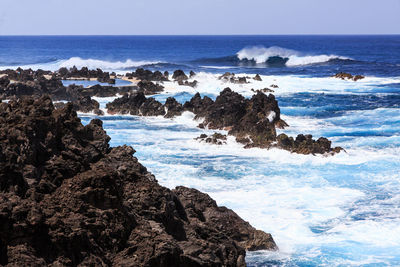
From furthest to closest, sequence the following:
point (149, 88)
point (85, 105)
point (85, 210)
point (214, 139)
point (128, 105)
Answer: point (149, 88) → point (85, 105) → point (128, 105) → point (214, 139) → point (85, 210)

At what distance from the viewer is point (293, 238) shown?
482 inches

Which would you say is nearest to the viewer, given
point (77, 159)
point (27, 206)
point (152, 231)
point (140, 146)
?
point (27, 206)

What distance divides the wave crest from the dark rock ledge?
58.2 m

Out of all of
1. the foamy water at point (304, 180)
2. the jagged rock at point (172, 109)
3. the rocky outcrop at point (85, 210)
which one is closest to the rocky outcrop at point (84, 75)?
the jagged rock at point (172, 109)

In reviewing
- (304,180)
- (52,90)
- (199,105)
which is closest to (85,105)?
(52,90)

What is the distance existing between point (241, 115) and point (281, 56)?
72.9m

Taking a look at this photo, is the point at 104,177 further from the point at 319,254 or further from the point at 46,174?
the point at 319,254

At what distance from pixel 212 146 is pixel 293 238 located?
11.3m

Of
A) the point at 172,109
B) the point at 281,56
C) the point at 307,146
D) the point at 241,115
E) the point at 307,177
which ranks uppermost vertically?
the point at 281,56

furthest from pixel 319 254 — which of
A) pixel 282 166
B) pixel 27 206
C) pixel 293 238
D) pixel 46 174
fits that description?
pixel 282 166

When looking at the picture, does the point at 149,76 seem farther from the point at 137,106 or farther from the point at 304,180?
the point at 304,180

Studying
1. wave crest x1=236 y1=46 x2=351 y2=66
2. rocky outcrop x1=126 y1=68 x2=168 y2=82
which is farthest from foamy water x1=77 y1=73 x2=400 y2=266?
wave crest x1=236 y1=46 x2=351 y2=66

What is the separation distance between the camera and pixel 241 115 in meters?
27.6

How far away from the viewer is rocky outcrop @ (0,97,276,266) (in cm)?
667
